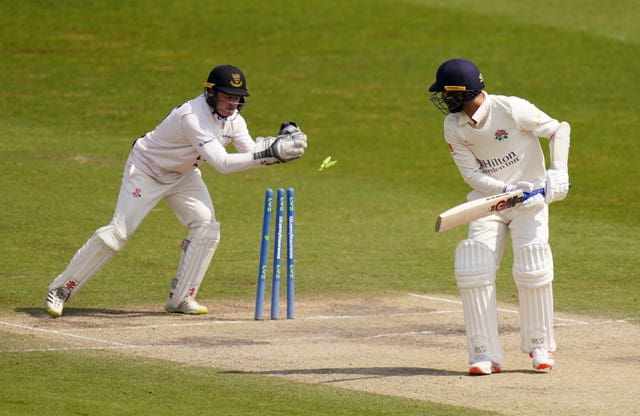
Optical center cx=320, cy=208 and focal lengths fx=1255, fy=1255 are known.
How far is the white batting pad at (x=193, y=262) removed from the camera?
980 cm

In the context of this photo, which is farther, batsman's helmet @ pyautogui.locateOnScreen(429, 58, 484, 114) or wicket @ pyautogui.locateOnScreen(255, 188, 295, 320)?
wicket @ pyautogui.locateOnScreen(255, 188, 295, 320)

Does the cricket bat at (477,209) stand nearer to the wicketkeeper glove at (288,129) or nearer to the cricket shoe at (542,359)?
the cricket shoe at (542,359)

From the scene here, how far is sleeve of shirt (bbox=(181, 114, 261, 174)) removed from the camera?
29.8 feet

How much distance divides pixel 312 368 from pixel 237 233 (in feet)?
18.4

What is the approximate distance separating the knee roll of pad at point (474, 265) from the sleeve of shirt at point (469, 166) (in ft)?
1.25

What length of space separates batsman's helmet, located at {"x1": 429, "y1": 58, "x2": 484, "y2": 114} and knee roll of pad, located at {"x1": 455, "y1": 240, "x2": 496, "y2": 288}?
0.91 m

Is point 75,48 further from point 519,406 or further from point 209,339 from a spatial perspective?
point 519,406

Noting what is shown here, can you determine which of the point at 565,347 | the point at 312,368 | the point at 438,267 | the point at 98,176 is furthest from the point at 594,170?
the point at 312,368

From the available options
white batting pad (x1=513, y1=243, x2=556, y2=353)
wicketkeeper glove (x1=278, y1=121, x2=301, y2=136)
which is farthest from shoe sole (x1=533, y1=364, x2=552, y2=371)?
wicketkeeper glove (x1=278, y1=121, x2=301, y2=136)

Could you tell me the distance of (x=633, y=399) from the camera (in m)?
6.94

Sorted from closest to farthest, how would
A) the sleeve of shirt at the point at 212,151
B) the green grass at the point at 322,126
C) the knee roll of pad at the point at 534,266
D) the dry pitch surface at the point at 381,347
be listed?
the dry pitch surface at the point at 381,347 → the knee roll of pad at the point at 534,266 → the sleeve of shirt at the point at 212,151 → the green grass at the point at 322,126

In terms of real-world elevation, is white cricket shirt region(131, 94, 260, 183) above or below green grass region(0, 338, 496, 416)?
above

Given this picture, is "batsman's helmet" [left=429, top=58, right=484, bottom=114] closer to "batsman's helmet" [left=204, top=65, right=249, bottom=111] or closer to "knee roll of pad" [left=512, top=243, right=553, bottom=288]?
"knee roll of pad" [left=512, top=243, right=553, bottom=288]

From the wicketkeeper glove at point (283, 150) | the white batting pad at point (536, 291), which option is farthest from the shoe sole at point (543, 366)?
the wicketkeeper glove at point (283, 150)
